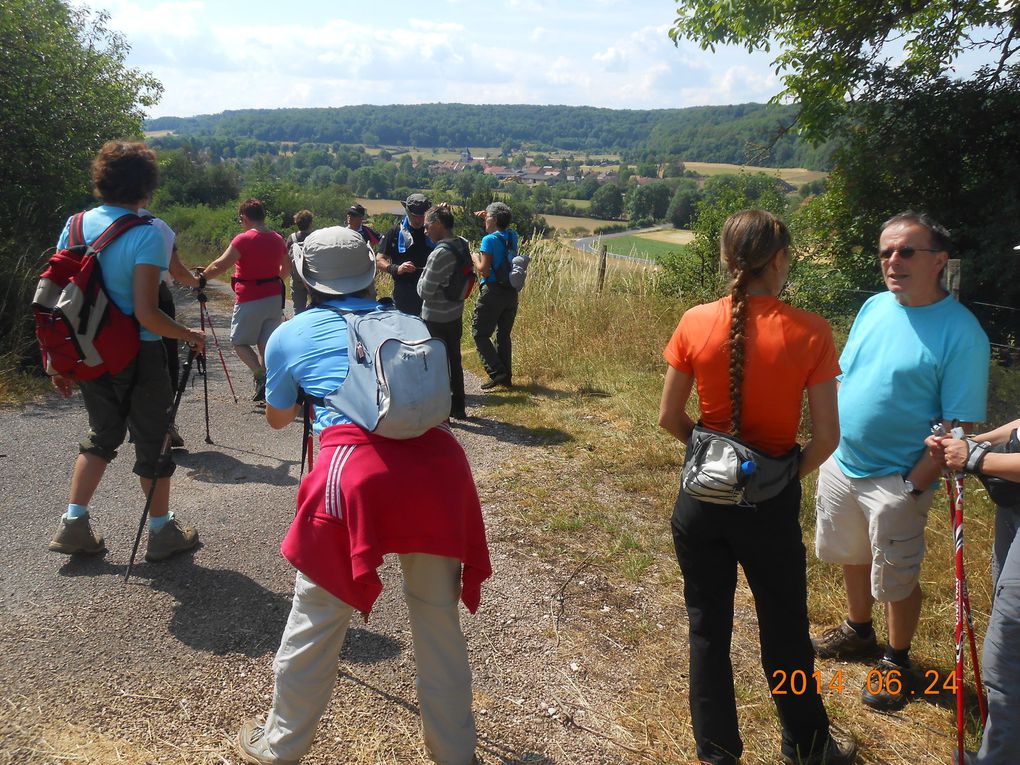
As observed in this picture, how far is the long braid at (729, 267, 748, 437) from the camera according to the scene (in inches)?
92.3

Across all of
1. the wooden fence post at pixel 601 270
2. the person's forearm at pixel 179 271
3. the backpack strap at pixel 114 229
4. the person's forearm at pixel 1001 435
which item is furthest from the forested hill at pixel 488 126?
the person's forearm at pixel 1001 435

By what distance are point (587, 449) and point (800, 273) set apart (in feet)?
12.0

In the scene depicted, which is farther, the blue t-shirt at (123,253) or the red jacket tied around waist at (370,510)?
the blue t-shirt at (123,253)

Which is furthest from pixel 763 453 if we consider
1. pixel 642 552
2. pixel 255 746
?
pixel 642 552

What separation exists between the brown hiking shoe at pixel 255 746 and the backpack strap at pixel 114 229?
2.21m

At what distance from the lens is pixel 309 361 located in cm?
246

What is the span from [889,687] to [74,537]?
3707mm

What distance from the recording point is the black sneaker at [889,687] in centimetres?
299

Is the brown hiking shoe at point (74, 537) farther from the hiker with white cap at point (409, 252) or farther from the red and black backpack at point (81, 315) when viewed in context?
the hiker with white cap at point (409, 252)

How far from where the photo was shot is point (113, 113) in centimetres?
1037

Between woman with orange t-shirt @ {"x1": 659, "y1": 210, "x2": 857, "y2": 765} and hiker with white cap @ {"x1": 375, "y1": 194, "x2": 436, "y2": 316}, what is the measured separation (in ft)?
16.0

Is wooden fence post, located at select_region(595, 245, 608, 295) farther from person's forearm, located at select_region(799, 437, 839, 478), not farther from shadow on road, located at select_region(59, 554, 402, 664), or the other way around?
person's forearm, located at select_region(799, 437, 839, 478)

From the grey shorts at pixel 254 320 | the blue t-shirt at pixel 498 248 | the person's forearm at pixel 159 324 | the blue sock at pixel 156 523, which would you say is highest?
the person's forearm at pixel 159 324

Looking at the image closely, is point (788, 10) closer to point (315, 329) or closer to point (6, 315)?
point (315, 329)
